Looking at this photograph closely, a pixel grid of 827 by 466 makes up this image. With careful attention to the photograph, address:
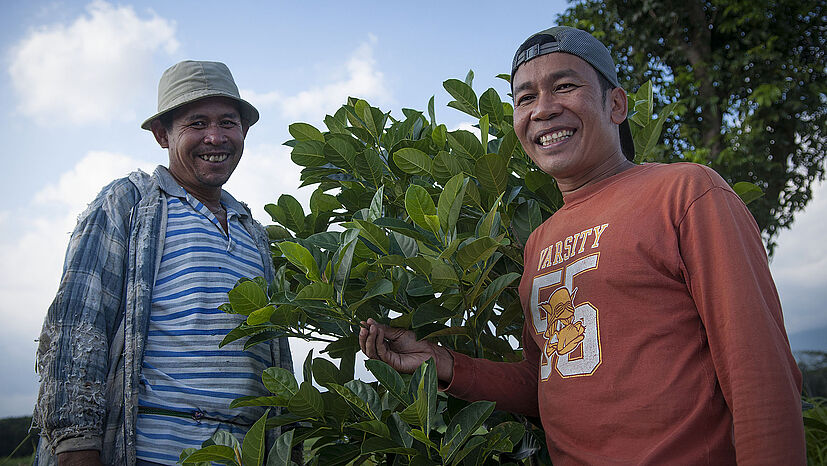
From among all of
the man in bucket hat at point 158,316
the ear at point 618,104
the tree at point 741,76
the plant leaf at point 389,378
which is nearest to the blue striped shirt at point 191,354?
the man in bucket hat at point 158,316

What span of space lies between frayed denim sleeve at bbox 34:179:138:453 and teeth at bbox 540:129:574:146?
1.20 meters

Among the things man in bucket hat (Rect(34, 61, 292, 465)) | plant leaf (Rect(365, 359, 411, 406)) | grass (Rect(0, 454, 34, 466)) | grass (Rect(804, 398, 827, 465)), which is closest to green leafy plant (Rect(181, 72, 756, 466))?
plant leaf (Rect(365, 359, 411, 406))

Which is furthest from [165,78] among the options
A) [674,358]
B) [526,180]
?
[674,358]

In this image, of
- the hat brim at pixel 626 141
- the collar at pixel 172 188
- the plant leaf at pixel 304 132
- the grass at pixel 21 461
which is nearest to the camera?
the hat brim at pixel 626 141

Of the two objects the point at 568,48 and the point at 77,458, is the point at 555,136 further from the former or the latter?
the point at 77,458

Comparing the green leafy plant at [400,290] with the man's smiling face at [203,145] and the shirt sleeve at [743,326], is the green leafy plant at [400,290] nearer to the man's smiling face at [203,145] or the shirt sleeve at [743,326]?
the man's smiling face at [203,145]

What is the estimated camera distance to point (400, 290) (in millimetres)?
1469

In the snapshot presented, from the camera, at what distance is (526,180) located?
177 centimetres

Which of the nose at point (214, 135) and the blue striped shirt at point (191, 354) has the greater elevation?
the nose at point (214, 135)


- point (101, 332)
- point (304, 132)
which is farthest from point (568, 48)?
point (101, 332)

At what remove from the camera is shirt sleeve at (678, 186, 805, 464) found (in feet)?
3.31

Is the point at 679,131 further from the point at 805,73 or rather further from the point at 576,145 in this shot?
the point at 576,145

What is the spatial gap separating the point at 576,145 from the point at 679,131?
7720 mm

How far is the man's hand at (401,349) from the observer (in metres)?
1.37
